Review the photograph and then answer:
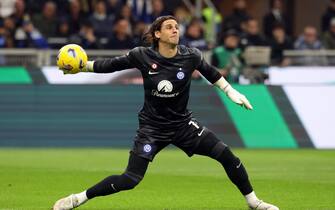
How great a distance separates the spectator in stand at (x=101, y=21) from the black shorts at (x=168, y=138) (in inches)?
601

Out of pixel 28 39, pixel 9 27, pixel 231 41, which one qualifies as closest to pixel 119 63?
pixel 231 41

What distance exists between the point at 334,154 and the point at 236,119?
2.36m

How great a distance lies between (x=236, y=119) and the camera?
22172mm

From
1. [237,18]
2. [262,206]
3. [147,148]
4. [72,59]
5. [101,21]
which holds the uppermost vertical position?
[72,59]

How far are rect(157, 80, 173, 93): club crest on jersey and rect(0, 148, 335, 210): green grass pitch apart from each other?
1456 millimetres

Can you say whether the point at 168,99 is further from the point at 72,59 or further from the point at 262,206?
the point at 262,206

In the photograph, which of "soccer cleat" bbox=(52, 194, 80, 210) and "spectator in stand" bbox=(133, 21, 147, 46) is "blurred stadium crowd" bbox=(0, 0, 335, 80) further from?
"soccer cleat" bbox=(52, 194, 80, 210)

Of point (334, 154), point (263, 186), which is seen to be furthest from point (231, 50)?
point (263, 186)

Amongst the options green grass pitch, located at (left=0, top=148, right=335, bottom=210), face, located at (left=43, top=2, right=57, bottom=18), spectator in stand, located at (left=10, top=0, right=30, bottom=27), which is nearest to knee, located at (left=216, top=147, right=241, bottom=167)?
green grass pitch, located at (left=0, top=148, right=335, bottom=210)

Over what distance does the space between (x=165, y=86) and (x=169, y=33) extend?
56 centimetres

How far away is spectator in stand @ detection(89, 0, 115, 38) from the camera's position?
1059 inches

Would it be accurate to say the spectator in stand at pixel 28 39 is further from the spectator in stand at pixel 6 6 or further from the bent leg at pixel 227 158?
the bent leg at pixel 227 158

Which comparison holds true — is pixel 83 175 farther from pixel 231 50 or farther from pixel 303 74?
pixel 303 74

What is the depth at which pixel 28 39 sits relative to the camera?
1006 inches
